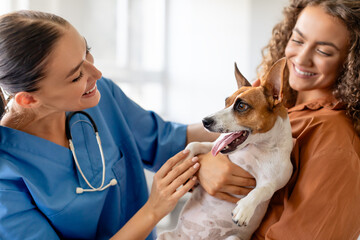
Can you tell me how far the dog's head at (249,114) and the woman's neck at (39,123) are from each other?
0.54 meters

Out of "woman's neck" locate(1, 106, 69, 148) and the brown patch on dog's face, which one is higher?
the brown patch on dog's face

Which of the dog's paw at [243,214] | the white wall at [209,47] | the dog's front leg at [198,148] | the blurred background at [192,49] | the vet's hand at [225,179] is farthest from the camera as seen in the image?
the white wall at [209,47]

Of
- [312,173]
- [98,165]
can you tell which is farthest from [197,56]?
[312,173]

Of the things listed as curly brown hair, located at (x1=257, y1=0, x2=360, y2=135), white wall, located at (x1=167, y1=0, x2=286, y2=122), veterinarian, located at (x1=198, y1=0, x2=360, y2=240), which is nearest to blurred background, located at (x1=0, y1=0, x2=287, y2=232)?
white wall, located at (x1=167, y1=0, x2=286, y2=122)

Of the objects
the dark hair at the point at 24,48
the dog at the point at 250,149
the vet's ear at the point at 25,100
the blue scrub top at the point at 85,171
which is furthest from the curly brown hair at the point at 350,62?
the vet's ear at the point at 25,100

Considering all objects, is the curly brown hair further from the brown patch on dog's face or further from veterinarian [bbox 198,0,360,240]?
the brown patch on dog's face

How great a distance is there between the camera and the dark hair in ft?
3.43

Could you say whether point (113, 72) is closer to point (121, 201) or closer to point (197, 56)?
point (197, 56)

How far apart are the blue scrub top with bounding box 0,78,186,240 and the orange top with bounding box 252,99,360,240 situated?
52 cm

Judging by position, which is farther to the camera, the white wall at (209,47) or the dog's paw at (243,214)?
the white wall at (209,47)

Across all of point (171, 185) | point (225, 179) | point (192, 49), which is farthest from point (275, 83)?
point (192, 49)

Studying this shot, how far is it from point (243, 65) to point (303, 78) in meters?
1.92

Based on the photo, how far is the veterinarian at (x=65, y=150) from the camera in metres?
1.07

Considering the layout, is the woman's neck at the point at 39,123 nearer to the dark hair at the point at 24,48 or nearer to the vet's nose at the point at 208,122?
the dark hair at the point at 24,48
